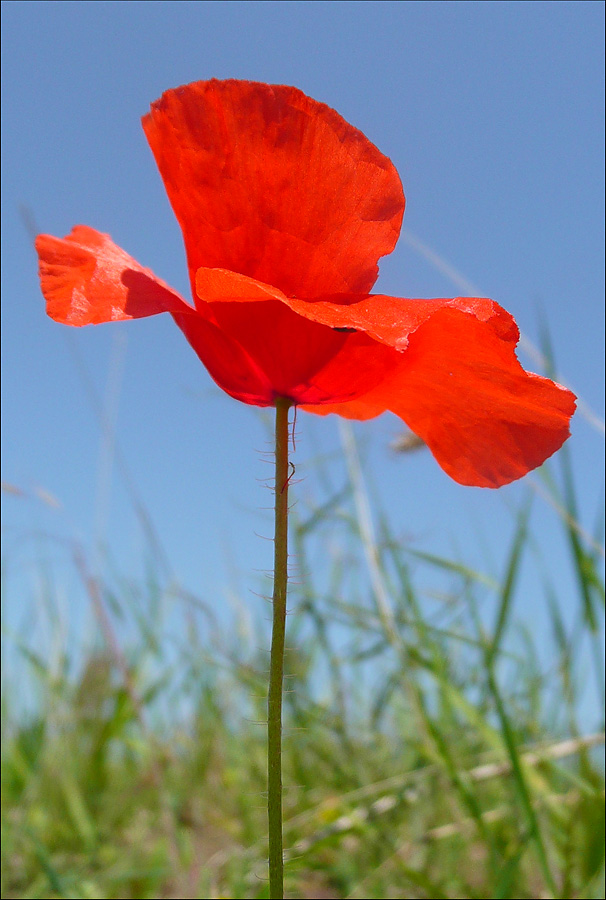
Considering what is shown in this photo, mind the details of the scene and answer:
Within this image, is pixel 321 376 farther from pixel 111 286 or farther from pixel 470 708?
pixel 470 708

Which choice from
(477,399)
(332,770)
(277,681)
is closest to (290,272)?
(477,399)

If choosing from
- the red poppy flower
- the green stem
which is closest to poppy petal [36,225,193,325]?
the red poppy flower

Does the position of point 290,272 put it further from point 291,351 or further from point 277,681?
point 277,681

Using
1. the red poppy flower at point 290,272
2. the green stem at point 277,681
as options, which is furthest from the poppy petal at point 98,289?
the green stem at point 277,681

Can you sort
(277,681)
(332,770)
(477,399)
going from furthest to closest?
(332,770), (477,399), (277,681)

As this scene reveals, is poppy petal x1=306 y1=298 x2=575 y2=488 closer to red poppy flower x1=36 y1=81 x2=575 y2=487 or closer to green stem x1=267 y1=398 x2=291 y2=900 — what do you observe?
red poppy flower x1=36 y1=81 x2=575 y2=487

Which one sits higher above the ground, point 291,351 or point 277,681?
point 291,351
